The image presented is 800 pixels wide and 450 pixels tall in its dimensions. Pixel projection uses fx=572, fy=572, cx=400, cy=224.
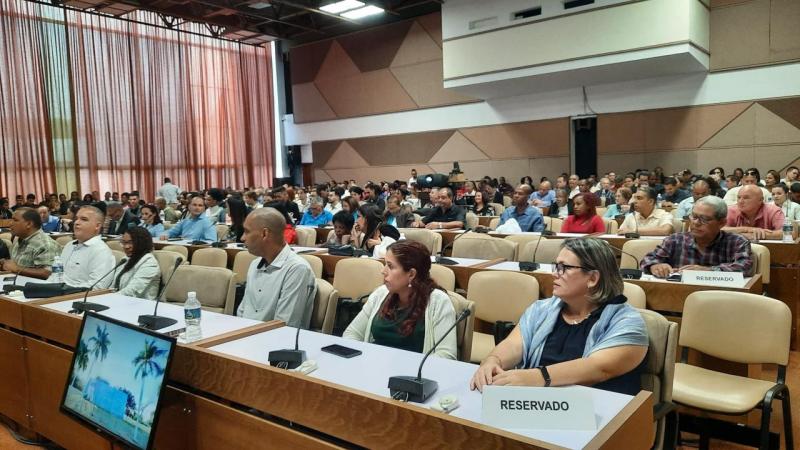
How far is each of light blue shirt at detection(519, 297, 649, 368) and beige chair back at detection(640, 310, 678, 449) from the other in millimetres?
148

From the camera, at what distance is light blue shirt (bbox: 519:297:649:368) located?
6.15 ft

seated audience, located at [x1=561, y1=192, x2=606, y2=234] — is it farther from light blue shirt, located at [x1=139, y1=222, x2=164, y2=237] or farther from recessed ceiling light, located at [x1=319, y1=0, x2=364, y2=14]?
recessed ceiling light, located at [x1=319, y1=0, x2=364, y2=14]

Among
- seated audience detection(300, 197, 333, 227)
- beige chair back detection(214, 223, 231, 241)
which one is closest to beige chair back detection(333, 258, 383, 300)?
beige chair back detection(214, 223, 231, 241)

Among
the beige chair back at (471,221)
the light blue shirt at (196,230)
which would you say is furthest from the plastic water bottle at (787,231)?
the light blue shirt at (196,230)

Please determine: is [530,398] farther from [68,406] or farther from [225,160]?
[225,160]

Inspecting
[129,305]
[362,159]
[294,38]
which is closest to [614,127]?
[362,159]

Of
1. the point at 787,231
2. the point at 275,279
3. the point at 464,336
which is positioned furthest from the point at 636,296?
the point at 787,231

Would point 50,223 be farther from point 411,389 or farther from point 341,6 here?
point 411,389

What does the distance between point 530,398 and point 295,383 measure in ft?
2.34

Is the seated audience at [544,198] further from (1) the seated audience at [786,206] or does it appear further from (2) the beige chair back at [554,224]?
(1) the seated audience at [786,206]

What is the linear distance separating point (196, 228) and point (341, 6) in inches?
308

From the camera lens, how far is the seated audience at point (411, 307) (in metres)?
2.45

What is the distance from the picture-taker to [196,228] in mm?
6668

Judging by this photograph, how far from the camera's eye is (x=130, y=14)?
48.1ft
